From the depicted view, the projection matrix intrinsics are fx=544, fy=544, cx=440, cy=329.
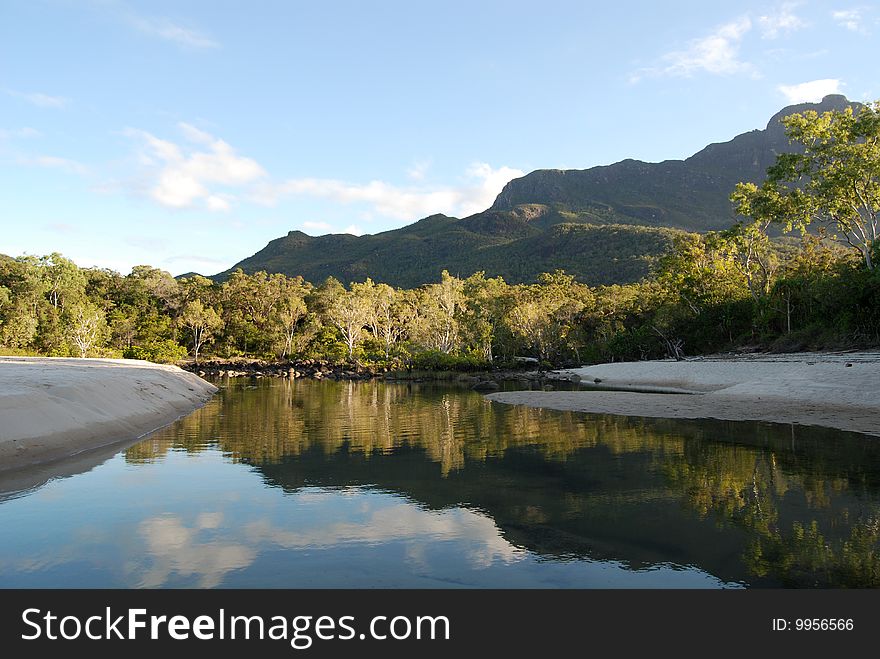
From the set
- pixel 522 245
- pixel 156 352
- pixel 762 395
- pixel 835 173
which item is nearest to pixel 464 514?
pixel 762 395

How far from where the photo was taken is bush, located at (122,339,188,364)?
7469 centimetres

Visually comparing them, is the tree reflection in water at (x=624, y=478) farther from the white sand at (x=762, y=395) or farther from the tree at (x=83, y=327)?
the tree at (x=83, y=327)

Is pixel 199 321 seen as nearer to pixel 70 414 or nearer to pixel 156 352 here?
pixel 156 352

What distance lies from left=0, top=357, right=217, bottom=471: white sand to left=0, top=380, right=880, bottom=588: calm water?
1.31m

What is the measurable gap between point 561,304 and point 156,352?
5558 centimetres

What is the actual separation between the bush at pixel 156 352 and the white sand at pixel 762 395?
189 feet

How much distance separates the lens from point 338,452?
1581cm

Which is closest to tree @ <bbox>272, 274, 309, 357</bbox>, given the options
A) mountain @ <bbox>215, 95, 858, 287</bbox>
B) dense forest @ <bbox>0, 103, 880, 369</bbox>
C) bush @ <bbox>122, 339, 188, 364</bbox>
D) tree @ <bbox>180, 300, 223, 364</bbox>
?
dense forest @ <bbox>0, 103, 880, 369</bbox>

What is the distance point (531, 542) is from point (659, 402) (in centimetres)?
2064

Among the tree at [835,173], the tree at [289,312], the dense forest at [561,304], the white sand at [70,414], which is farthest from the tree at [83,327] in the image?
the tree at [835,173]

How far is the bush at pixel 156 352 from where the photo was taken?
74.7 metres
